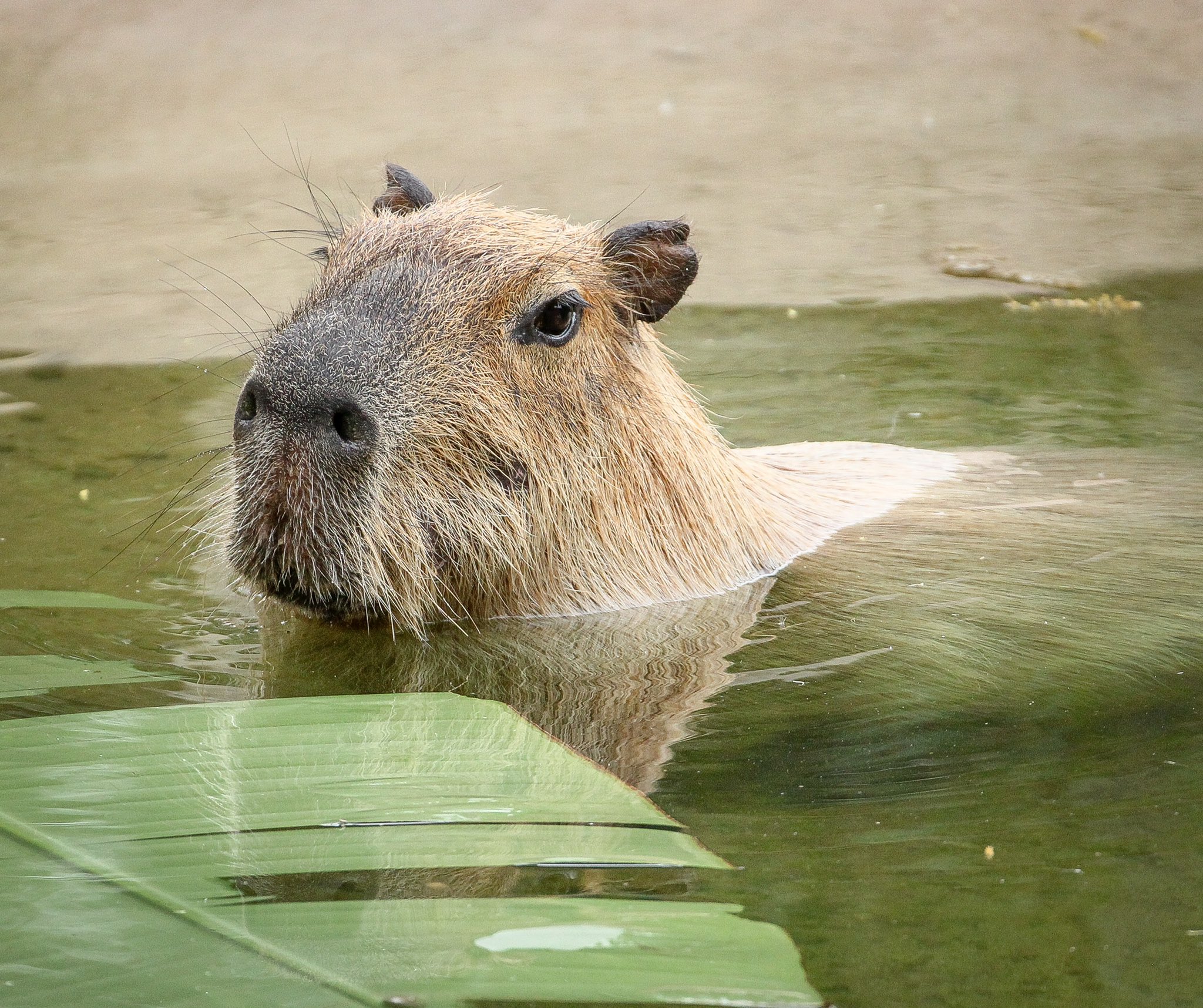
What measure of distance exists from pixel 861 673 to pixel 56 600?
184cm

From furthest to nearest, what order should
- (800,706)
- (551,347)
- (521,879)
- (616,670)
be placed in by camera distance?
1. (551,347)
2. (616,670)
3. (800,706)
4. (521,879)

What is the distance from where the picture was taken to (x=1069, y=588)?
12.7 feet

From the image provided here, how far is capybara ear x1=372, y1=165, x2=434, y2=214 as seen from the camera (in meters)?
4.08

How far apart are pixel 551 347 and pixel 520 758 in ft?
4.21

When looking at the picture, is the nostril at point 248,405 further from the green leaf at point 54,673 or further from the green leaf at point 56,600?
the green leaf at point 56,600

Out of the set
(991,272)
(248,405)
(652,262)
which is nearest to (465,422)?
(248,405)

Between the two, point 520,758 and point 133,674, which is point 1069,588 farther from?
point 133,674

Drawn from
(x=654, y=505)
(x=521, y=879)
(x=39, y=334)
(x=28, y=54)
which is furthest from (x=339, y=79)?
(x=521, y=879)

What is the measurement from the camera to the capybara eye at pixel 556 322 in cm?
356

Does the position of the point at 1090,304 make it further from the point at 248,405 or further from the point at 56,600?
the point at 56,600

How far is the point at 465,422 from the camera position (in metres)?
3.39

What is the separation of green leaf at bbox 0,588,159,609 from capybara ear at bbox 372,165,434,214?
3.97 ft

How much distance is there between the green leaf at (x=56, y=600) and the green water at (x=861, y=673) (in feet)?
0.13

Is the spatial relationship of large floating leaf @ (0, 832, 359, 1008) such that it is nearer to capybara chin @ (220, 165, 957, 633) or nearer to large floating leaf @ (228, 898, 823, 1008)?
large floating leaf @ (228, 898, 823, 1008)
